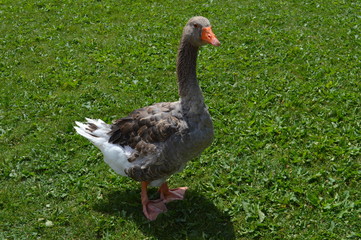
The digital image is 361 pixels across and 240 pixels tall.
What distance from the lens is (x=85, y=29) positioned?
10852 millimetres

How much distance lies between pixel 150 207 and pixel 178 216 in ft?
1.35

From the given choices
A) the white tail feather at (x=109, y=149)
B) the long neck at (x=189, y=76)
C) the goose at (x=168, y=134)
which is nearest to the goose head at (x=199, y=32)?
the goose at (x=168, y=134)

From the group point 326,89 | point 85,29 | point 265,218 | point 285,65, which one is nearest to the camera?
point 265,218

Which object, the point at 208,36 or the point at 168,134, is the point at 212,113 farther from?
the point at 208,36

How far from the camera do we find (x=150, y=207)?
509 cm

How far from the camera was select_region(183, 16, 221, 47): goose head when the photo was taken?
4166 mm

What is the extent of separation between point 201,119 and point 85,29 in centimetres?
755

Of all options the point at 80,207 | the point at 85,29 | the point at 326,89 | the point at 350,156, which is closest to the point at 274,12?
the point at 326,89

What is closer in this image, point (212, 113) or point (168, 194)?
point (168, 194)

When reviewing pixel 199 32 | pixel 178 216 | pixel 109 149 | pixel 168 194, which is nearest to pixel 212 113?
pixel 168 194

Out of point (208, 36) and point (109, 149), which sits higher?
point (208, 36)

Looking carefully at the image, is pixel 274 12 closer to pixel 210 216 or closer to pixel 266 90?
pixel 266 90

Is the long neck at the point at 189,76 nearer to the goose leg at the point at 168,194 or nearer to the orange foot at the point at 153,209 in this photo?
the goose leg at the point at 168,194

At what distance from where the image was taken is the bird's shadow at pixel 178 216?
479 cm
